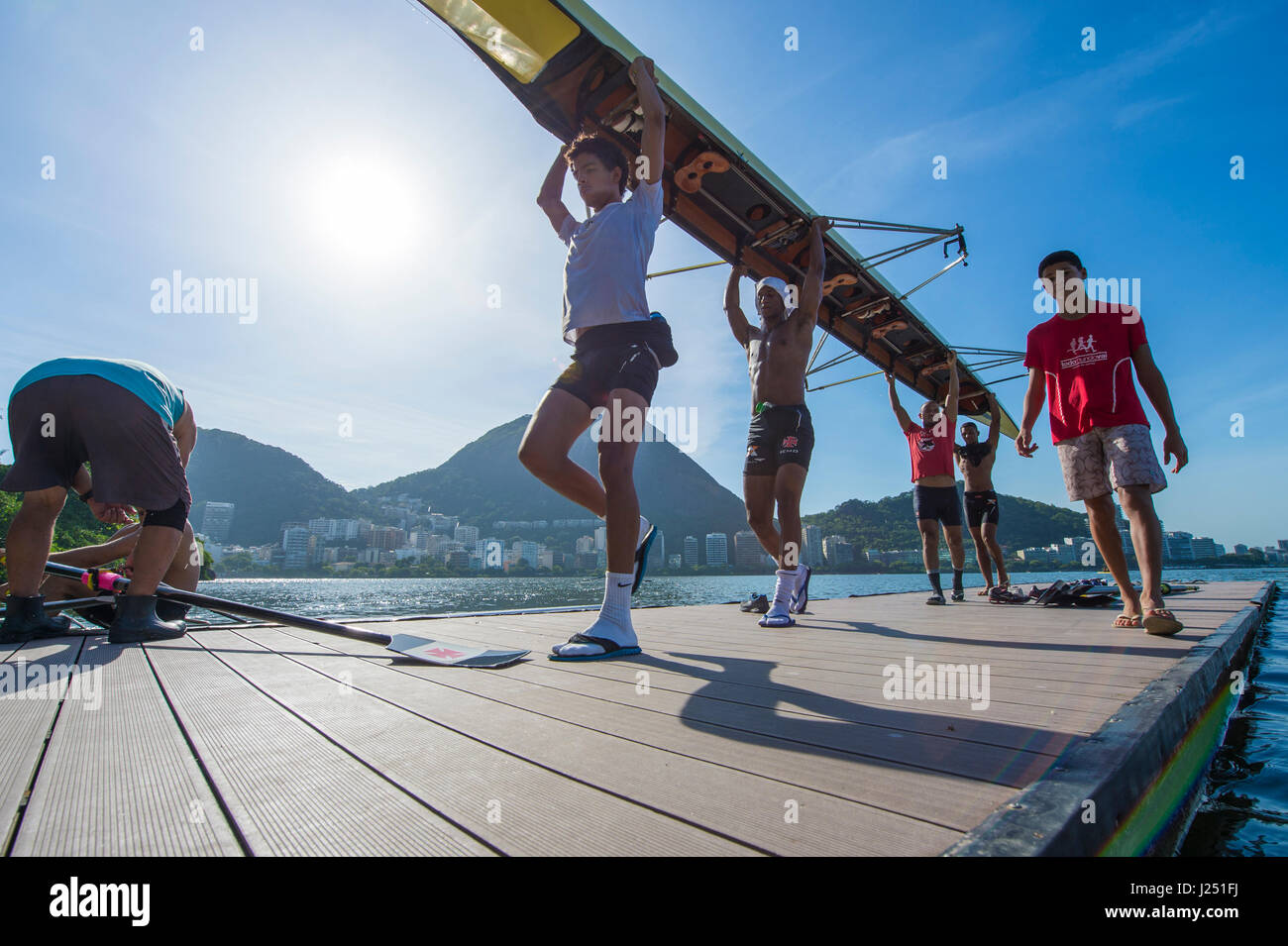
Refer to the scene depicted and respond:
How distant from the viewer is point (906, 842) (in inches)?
25.7

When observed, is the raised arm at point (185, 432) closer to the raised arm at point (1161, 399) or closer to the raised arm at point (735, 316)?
the raised arm at point (735, 316)

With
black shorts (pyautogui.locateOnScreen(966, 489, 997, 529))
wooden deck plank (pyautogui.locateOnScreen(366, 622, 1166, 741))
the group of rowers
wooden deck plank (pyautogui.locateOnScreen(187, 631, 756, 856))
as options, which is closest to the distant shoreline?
black shorts (pyautogui.locateOnScreen(966, 489, 997, 529))

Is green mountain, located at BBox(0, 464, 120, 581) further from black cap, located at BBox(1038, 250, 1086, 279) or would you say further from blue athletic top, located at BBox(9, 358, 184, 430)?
black cap, located at BBox(1038, 250, 1086, 279)

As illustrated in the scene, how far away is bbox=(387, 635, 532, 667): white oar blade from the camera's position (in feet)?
6.33

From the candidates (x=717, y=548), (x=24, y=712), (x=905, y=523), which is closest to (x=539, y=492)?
(x=717, y=548)

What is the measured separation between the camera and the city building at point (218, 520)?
57.9 m

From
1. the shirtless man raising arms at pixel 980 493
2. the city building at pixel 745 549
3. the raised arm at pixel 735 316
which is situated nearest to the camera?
the raised arm at pixel 735 316

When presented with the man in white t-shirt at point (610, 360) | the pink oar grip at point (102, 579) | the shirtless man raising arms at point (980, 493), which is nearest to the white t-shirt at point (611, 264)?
the man in white t-shirt at point (610, 360)

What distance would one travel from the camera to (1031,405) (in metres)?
3.47

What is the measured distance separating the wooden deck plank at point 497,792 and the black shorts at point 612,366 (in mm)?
1372

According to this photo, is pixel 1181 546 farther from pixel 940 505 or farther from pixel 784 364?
pixel 784 364

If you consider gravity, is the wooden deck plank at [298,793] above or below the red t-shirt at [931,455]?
below
